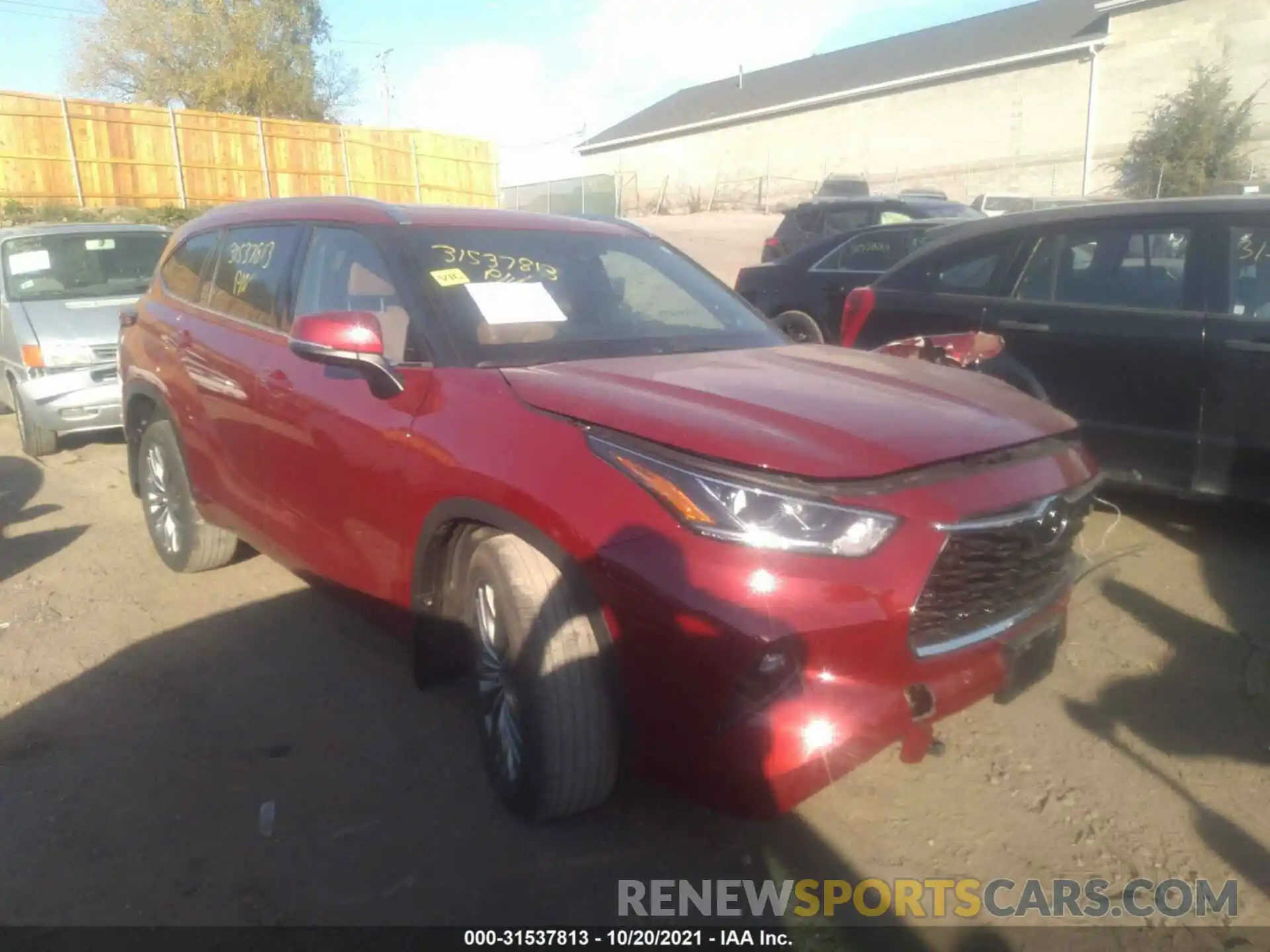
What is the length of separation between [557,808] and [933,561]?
1.21 m

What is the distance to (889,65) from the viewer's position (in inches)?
1405

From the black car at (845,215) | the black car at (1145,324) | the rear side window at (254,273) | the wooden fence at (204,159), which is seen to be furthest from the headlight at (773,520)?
the wooden fence at (204,159)

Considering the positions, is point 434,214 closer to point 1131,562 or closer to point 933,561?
point 933,561

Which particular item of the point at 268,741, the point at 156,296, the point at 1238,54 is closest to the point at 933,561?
the point at 268,741

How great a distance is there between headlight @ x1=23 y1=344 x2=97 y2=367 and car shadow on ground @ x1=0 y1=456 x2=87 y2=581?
781 mm

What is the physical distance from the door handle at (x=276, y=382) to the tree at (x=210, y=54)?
35837mm

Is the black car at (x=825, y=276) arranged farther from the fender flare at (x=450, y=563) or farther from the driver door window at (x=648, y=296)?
the fender flare at (x=450, y=563)

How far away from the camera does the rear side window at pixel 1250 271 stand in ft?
14.9

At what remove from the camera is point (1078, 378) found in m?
5.02

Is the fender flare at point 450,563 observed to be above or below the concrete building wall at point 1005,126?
below

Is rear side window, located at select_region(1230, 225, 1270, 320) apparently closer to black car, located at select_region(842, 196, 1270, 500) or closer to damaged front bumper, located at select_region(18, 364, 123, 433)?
black car, located at select_region(842, 196, 1270, 500)

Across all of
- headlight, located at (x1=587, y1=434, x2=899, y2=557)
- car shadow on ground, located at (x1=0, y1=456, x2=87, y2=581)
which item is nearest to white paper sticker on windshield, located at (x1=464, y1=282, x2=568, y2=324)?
headlight, located at (x1=587, y1=434, x2=899, y2=557)

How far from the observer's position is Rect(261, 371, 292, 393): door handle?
3.71m

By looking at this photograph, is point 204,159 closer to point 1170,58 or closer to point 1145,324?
point 1170,58
